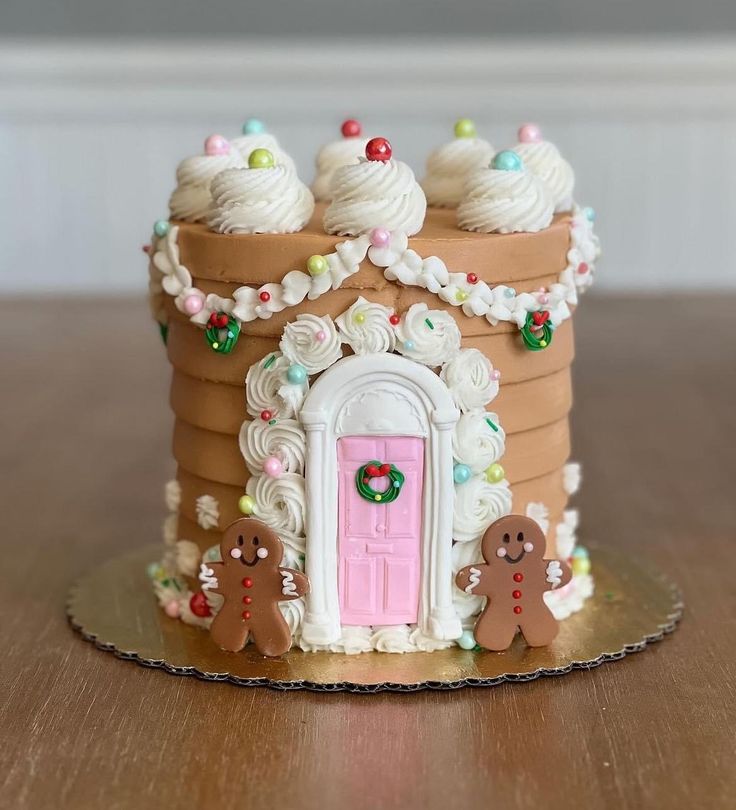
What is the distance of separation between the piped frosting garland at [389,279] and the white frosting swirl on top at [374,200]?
0.09 ft

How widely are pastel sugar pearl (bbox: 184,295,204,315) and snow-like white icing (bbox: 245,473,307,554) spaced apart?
0.31 m

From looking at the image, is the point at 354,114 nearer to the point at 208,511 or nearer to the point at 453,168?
the point at 453,168

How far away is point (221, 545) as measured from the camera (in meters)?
2.23

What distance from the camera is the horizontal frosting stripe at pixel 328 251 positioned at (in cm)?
216

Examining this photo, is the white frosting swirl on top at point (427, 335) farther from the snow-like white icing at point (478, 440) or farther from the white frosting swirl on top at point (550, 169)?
the white frosting swirl on top at point (550, 169)

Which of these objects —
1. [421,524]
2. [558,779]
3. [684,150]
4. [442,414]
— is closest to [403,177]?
[442,414]

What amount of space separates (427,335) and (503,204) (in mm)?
288

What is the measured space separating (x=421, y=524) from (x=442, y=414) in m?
0.20

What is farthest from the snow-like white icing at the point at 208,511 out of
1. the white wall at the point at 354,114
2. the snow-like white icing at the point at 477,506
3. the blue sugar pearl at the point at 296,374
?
the white wall at the point at 354,114

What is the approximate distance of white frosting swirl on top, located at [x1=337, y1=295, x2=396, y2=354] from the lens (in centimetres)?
213

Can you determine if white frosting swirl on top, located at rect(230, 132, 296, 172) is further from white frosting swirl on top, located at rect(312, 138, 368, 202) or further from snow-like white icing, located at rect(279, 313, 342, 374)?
snow-like white icing, located at rect(279, 313, 342, 374)

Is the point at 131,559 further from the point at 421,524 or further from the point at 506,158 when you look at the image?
the point at 506,158

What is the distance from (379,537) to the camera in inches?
87.4

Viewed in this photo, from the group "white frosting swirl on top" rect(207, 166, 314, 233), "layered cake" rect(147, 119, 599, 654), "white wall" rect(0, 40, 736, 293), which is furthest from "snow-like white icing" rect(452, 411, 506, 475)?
"white wall" rect(0, 40, 736, 293)
